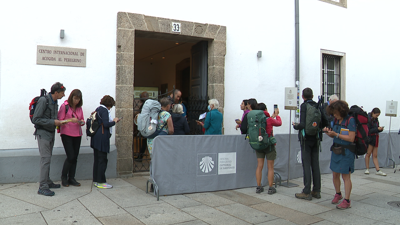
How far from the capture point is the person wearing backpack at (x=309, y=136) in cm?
590

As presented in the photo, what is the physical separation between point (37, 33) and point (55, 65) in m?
0.68

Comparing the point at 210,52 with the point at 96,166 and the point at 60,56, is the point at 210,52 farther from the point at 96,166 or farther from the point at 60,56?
the point at 96,166

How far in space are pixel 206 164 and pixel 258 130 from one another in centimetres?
111

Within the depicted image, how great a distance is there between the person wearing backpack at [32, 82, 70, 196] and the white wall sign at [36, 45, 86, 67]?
4.06 ft

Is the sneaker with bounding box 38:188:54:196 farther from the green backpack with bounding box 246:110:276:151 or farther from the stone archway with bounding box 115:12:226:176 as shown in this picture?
the green backpack with bounding box 246:110:276:151

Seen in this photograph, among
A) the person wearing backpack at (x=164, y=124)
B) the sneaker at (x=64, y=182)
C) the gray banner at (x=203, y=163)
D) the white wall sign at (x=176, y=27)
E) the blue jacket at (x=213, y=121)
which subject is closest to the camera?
the gray banner at (x=203, y=163)

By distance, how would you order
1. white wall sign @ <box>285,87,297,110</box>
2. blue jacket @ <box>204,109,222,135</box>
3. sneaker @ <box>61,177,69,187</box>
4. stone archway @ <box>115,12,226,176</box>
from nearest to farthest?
sneaker @ <box>61,177,69,187</box> → white wall sign @ <box>285,87,297,110</box> → blue jacket @ <box>204,109,222,135</box> → stone archway @ <box>115,12,226,176</box>

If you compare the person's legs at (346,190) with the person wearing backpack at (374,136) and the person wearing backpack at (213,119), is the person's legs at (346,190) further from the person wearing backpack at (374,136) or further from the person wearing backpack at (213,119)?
the person wearing backpack at (374,136)

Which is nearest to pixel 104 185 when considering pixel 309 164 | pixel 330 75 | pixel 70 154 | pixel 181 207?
pixel 70 154

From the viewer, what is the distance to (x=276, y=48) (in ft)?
32.0

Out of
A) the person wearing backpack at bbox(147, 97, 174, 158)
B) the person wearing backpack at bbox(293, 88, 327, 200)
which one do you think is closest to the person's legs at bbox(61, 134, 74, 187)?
the person wearing backpack at bbox(147, 97, 174, 158)

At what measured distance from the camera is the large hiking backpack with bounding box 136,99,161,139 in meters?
6.16

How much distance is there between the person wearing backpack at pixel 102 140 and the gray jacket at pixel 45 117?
74 cm

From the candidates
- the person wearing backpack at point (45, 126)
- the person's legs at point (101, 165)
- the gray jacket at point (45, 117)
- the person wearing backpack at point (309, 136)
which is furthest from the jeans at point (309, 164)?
the gray jacket at point (45, 117)
